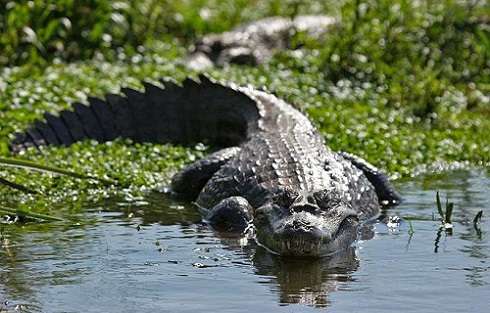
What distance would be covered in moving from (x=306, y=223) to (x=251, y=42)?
7631 mm

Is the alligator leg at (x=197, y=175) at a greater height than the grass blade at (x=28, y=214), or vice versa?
the alligator leg at (x=197, y=175)

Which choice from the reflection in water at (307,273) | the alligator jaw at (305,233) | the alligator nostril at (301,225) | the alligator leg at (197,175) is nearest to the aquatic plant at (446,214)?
the alligator jaw at (305,233)

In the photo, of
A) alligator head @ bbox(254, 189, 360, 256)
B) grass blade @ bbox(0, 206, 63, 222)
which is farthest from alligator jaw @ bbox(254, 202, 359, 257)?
grass blade @ bbox(0, 206, 63, 222)

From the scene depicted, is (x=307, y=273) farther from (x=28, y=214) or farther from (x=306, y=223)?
(x=28, y=214)

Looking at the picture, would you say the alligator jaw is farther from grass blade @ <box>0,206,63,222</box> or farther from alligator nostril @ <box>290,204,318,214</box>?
grass blade @ <box>0,206,63,222</box>

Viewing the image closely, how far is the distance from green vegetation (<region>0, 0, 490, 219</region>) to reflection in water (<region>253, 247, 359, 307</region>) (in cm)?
221

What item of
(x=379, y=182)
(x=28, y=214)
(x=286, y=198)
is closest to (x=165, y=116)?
(x=379, y=182)

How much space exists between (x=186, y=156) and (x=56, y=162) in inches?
45.7

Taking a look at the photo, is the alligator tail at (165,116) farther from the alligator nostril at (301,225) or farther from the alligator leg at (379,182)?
the alligator nostril at (301,225)

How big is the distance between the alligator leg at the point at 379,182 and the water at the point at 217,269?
46 centimetres

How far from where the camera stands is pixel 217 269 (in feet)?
19.6

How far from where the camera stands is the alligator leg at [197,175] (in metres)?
8.39

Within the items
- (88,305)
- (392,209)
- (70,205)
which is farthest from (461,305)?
(70,205)

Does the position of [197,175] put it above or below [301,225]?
above
